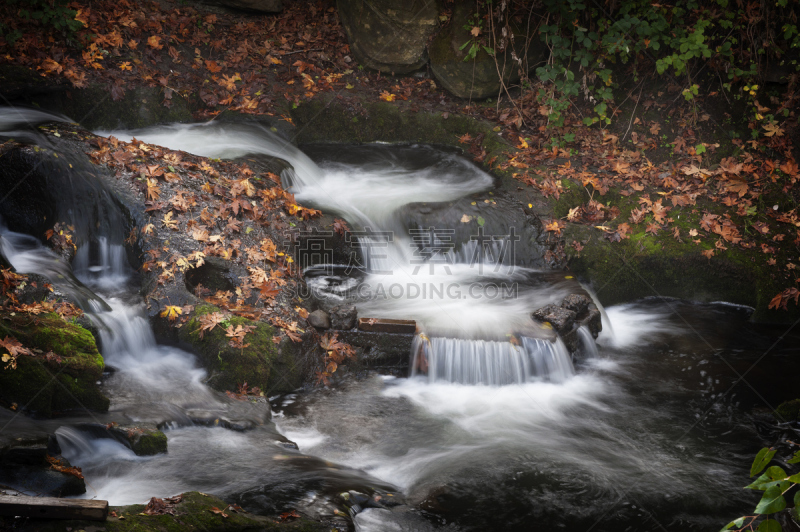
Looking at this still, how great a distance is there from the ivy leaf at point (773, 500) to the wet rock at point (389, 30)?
1015cm

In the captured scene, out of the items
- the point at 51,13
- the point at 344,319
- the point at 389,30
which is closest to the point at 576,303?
the point at 344,319

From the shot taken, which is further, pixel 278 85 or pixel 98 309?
pixel 278 85

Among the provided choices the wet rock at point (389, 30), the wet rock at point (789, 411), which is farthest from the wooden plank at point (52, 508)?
the wet rock at point (389, 30)

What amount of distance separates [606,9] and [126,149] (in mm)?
7690

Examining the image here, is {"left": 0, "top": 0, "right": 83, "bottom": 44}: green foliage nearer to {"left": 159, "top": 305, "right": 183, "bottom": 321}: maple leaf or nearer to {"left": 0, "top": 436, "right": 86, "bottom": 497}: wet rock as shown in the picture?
{"left": 159, "top": 305, "right": 183, "bottom": 321}: maple leaf

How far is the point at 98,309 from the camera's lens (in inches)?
197

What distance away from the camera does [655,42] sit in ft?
28.3

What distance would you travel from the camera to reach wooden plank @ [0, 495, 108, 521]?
2.30 metres

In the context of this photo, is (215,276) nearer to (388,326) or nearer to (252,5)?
(388,326)

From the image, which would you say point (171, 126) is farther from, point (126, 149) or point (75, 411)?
point (75, 411)

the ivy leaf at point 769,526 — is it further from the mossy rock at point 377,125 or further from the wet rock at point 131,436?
the mossy rock at point 377,125

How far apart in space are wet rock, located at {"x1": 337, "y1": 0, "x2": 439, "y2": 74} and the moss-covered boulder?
8.09m

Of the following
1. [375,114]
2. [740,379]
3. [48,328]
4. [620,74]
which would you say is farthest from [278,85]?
[740,379]

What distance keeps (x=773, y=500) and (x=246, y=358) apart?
4378mm
